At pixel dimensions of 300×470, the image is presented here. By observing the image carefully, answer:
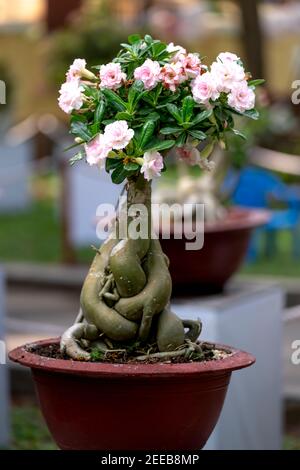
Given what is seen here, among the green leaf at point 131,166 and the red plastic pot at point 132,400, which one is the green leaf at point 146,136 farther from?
the red plastic pot at point 132,400

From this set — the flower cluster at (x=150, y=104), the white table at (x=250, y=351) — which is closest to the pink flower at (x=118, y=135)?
the flower cluster at (x=150, y=104)

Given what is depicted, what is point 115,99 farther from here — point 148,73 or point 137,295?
point 137,295

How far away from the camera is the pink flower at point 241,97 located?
336 cm

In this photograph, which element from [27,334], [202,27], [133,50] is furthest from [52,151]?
[133,50]

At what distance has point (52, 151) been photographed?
66.7 feet

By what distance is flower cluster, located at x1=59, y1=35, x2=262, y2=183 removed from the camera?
132 inches

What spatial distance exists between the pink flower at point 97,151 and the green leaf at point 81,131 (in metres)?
0.03

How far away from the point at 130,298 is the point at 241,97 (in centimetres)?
70

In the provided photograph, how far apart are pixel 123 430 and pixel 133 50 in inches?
45.1

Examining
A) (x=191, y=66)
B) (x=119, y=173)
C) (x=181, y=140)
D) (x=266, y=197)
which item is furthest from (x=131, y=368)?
(x=266, y=197)

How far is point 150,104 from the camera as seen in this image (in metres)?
3.44

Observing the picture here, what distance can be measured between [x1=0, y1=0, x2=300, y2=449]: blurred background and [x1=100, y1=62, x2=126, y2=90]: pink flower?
1.86 metres

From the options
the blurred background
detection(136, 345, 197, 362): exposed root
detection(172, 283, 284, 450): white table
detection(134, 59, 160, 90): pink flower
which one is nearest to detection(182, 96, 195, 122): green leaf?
detection(134, 59, 160, 90): pink flower
